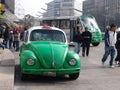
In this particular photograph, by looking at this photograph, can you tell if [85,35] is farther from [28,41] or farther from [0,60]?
[28,41]

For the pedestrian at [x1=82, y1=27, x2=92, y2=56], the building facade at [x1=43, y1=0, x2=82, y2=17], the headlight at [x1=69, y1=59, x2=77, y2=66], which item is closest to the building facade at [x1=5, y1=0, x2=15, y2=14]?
the building facade at [x1=43, y1=0, x2=82, y2=17]

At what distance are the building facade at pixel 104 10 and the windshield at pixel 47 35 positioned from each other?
8950 cm

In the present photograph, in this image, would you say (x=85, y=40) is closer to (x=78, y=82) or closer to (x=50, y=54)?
(x=78, y=82)

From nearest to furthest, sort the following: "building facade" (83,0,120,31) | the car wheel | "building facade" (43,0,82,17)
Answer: the car wheel < "building facade" (83,0,120,31) < "building facade" (43,0,82,17)

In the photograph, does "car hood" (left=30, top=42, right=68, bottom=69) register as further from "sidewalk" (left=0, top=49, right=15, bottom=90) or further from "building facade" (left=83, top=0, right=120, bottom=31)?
"building facade" (left=83, top=0, right=120, bottom=31)

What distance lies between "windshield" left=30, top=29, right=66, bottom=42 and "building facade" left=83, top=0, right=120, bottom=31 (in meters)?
89.5

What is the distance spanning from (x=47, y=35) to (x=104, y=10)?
110429 millimetres

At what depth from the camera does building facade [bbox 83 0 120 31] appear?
352ft

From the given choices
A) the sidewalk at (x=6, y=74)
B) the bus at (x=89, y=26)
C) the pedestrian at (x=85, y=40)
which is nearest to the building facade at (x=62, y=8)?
the bus at (x=89, y=26)

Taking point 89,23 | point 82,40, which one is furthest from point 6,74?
point 89,23


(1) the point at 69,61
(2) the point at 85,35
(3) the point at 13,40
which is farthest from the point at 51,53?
A: (3) the point at 13,40

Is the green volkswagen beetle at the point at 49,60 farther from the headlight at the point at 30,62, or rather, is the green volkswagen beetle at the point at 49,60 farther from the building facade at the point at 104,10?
the building facade at the point at 104,10

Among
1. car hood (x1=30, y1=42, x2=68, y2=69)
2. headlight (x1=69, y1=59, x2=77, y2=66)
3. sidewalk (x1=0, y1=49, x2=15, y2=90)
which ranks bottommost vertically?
sidewalk (x1=0, y1=49, x2=15, y2=90)

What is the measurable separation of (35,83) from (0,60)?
4.23 metres
